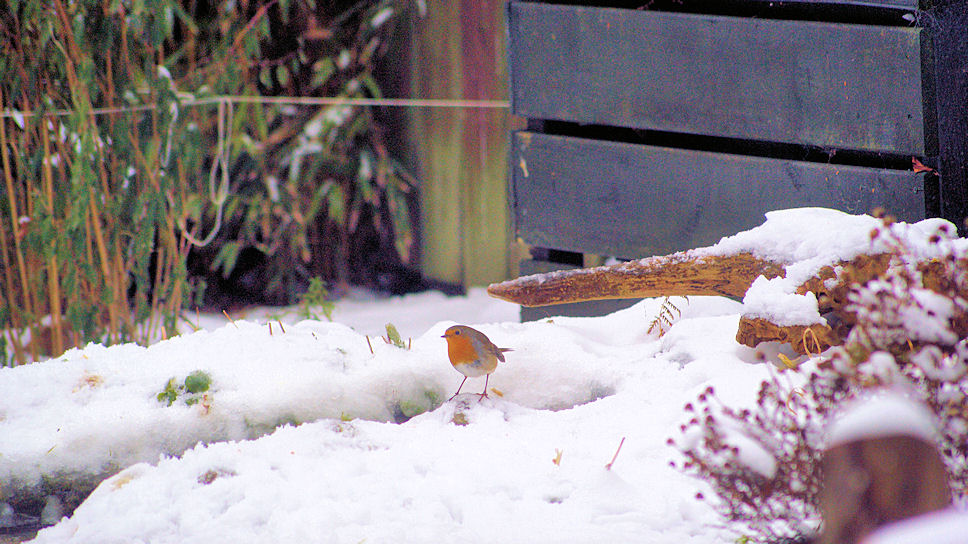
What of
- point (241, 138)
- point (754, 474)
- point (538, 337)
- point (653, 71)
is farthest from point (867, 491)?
point (241, 138)

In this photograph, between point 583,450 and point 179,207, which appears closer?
point 583,450

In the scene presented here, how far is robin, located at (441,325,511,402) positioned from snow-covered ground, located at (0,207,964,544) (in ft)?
0.31

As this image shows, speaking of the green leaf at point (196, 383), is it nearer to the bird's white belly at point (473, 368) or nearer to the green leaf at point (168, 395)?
the green leaf at point (168, 395)

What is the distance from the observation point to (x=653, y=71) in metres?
2.41

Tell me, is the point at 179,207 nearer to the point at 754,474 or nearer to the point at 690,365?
the point at 690,365

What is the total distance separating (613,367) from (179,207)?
176 centimetres

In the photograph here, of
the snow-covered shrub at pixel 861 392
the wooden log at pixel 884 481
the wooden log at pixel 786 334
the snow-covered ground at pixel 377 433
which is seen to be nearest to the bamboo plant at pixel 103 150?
the snow-covered ground at pixel 377 433

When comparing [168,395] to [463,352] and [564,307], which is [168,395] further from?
[564,307]

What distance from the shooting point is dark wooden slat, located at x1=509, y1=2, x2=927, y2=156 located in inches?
79.5

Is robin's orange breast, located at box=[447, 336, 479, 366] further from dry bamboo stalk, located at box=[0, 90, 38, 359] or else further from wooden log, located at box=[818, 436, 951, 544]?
dry bamboo stalk, located at box=[0, 90, 38, 359]

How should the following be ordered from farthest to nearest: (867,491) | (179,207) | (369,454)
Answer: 1. (179,207)
2. (369,454)
3. (867,491)

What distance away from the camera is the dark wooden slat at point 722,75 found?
2020 millimetres

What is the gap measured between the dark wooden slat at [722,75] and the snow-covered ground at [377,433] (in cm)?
47

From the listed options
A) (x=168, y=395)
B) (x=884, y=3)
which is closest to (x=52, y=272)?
(x=168, y=395)
